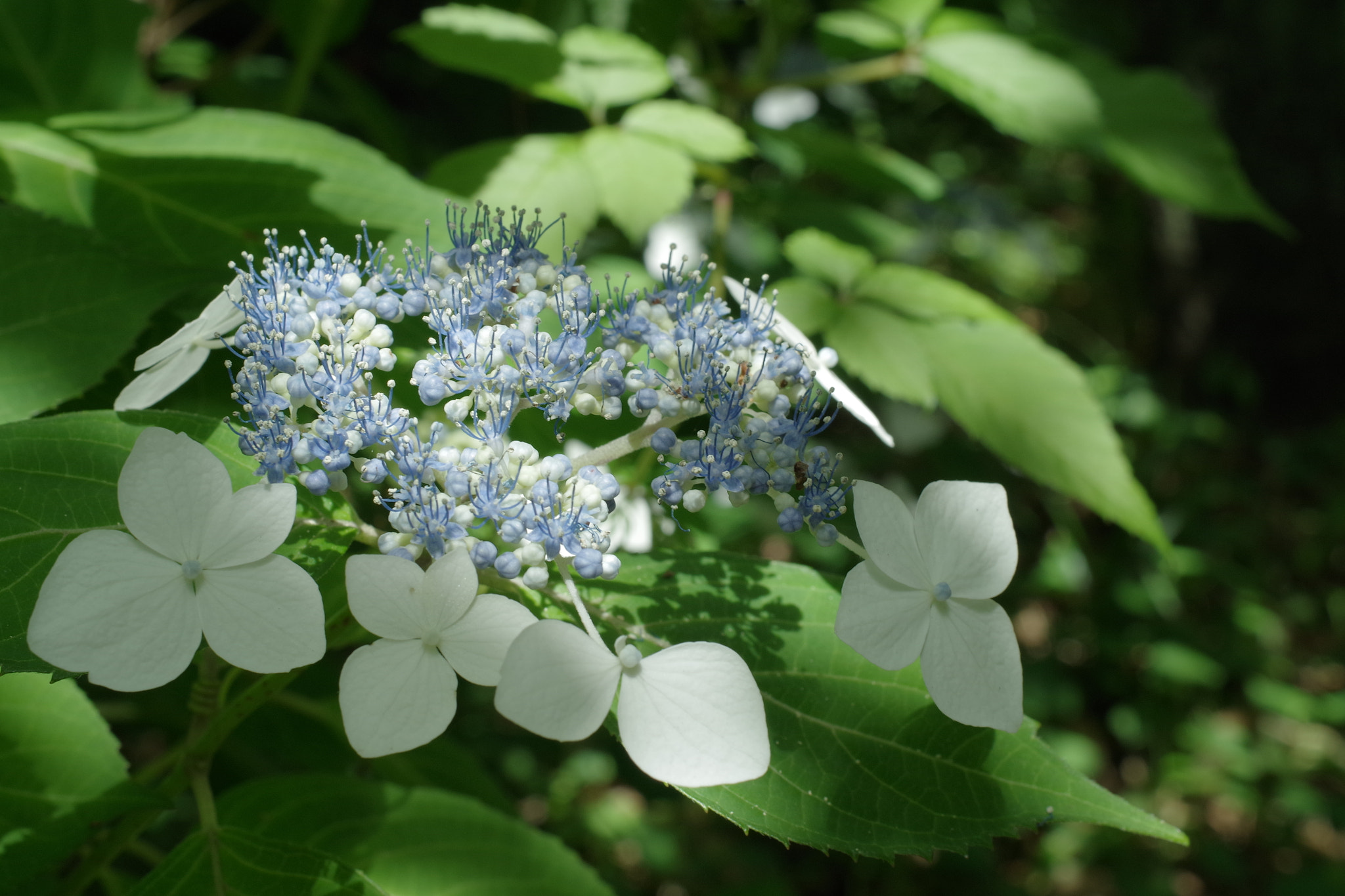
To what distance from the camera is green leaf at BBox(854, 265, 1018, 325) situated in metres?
1.67

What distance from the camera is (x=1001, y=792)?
Result: 37.6 inches

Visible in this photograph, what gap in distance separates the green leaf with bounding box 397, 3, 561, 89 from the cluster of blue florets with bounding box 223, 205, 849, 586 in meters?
0.78

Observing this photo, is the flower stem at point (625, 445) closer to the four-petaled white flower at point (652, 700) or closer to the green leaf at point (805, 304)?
the four-petaled white flower at point (652, 700)

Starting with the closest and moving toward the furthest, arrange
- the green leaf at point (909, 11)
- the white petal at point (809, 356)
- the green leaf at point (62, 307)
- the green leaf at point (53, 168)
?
1. the white petal at point (809, 356)
2. the green leaf at point (62, 307)
3. the green leaf at point (53, 168)
4. the green leaf at point (909, 11)

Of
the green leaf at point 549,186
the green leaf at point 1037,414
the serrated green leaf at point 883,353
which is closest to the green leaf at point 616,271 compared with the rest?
the green leaf at point 549,186

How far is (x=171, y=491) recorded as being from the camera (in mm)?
845

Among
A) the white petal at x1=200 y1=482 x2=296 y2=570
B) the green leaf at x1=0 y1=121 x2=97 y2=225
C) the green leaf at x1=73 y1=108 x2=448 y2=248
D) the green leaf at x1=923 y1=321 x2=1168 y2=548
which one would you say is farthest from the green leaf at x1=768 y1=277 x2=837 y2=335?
the green leaf at x1=0 y1=121 x2=97 y2=225

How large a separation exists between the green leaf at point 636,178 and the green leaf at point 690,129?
31 mm

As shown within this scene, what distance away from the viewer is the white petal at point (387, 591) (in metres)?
0.81

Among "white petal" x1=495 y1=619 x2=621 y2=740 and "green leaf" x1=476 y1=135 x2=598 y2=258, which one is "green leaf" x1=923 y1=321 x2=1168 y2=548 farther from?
"white petal" x1=495 y1=619 x2=621 y2=740

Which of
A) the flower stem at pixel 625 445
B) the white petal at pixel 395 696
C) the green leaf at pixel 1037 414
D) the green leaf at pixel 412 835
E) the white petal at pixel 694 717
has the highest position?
the flower stem at pixel 625 445

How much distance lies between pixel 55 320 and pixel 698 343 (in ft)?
2.65

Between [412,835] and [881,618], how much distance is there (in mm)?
780

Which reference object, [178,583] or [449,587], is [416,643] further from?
[178,583]
